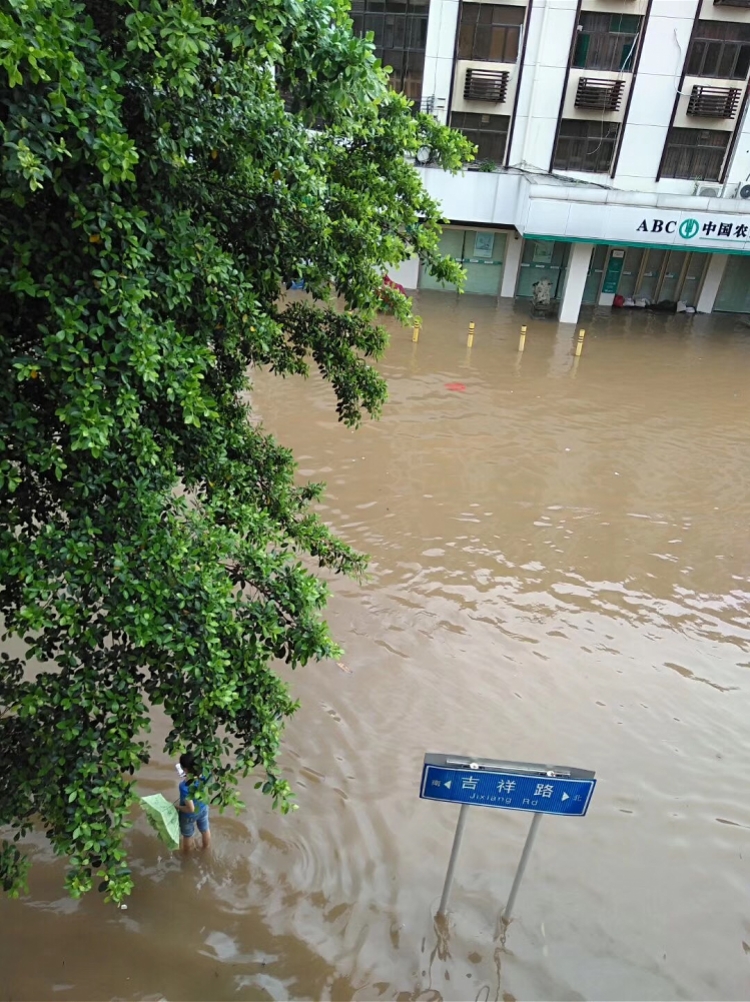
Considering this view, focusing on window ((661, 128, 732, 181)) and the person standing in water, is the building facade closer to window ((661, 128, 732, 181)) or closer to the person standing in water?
window ((661, 128, 732, 181))

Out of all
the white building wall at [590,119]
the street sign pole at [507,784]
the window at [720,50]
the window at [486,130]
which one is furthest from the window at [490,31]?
the street sign pole at [507,784]

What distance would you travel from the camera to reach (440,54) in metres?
20.4

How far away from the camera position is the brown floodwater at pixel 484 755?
477 cm

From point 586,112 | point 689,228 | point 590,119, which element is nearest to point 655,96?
point 590,119

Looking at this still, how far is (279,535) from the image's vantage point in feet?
15.0

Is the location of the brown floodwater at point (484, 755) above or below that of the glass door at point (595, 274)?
below

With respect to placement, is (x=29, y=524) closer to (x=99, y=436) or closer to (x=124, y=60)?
(x=99, y=436)

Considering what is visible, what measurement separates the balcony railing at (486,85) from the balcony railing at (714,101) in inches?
220

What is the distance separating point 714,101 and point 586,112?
3.70m

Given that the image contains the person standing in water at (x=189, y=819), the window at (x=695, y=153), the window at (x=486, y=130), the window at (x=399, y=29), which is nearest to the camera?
the person standing in water at (x=189, y=819)

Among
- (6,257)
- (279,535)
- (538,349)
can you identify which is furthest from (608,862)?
(538,349)

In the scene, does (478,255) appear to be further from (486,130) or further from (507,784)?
(507,784)

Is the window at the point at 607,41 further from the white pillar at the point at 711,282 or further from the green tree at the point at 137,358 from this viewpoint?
the green tree at the point at 137,358

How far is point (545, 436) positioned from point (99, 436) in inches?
425
